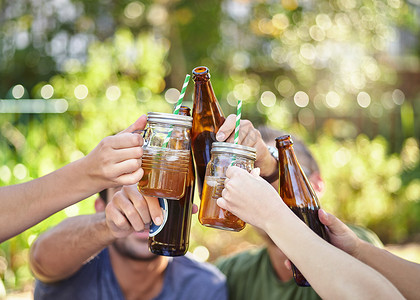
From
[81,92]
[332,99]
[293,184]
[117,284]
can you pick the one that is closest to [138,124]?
[293,184]

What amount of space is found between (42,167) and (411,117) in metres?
5.92

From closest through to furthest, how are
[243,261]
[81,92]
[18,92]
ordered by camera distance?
[243,261] < [81,92] < [18,92]

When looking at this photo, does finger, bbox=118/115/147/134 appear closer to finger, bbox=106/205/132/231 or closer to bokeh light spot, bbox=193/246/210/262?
finger, bbox=106/205/132/231

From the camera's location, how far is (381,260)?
1583 mm

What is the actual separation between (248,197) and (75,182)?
1.77 ft

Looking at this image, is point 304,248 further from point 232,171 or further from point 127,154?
point 127,154

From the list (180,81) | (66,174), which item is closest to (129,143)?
(66,174)

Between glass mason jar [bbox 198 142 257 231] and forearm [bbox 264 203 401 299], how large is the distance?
0.64 ft

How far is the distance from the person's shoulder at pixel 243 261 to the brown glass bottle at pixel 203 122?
968mm

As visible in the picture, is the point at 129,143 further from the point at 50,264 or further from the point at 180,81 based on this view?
the point at 180,81

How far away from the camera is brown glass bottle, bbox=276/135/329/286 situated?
5.06 ft

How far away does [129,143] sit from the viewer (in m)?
1.40

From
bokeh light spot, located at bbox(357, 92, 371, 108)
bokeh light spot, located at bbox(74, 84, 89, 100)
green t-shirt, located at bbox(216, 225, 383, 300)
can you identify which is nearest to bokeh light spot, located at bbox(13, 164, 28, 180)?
bokeh light spot, located at bbox(74, 84, 89, 100)

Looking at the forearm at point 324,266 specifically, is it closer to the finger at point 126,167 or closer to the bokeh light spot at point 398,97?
the finger at point 126,167
